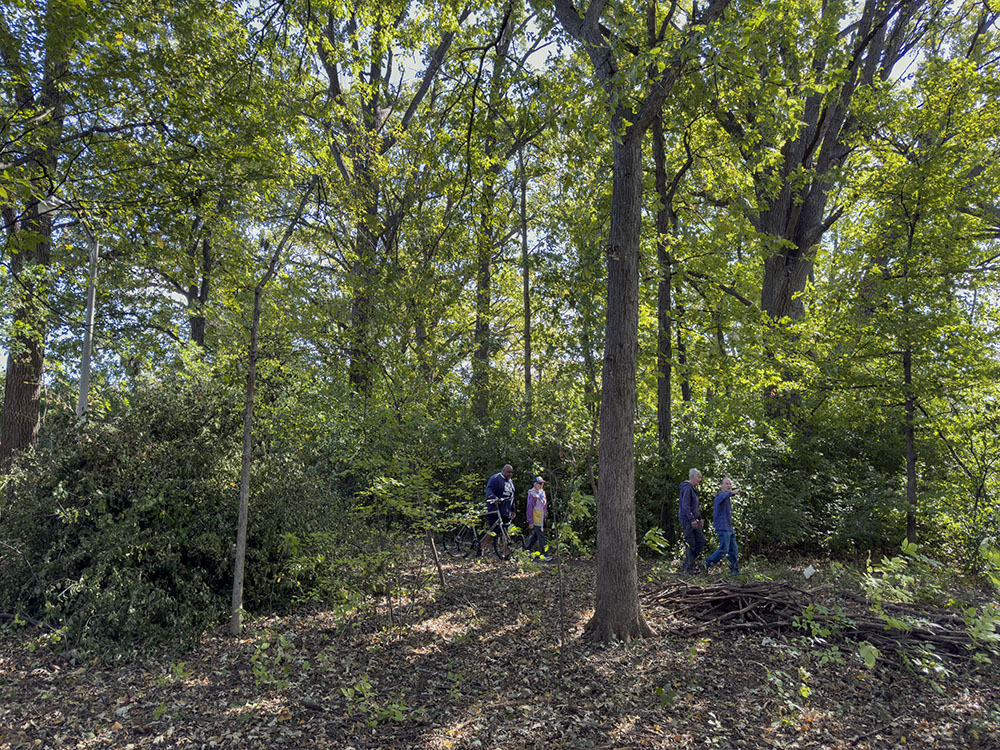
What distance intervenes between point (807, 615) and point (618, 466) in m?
2.34

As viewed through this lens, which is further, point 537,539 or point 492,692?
point 537,539

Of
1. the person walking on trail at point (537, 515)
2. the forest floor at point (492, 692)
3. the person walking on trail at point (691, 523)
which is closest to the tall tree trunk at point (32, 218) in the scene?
the forest floor at point (492, 692)

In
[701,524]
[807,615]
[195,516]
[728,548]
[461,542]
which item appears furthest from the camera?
[461,542]

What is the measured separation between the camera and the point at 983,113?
9.38m

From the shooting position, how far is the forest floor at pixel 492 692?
4.40 m

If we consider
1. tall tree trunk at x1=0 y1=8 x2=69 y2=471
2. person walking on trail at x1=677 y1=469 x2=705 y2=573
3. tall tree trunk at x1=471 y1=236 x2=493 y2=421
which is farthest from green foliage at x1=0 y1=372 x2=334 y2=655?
tall tree trunk at x1=471 y1=236 x2=493 y2=421

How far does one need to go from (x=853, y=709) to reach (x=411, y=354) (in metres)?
6.30

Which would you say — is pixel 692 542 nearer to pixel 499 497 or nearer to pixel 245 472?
pixel 499 497

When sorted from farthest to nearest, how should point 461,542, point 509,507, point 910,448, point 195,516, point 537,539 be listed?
point 461,542 < point 537,539 < point 509,507 < point 910,448 < point 195,516

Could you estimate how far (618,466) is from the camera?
5.88m

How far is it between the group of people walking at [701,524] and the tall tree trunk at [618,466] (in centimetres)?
342

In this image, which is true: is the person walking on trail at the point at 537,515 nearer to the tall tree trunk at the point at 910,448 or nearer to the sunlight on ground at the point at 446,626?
the sunlight on ground at the point at 446,626

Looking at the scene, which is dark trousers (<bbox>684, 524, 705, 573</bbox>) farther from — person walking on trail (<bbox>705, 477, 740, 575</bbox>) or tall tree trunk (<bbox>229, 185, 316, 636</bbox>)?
tall tree trunk (<bbox>229, 185, 316, 636</bbox>)

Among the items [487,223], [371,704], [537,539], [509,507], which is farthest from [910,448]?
[371,704]
